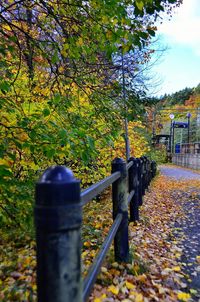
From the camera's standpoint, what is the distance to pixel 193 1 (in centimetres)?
689

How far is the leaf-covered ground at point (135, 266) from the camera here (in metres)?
2.81

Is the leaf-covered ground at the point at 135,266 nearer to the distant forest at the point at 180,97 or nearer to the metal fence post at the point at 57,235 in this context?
the metal fence post at the point at 57,235

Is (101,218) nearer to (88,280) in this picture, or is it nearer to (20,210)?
(20,210)

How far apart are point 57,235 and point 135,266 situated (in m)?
2.30

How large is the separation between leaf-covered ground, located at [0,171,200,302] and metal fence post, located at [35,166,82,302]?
1531 millimetres

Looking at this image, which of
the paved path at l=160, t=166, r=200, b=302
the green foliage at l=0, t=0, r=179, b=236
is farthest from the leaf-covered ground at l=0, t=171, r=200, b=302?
the green foliage at l=0, t=0, r=179, b=236

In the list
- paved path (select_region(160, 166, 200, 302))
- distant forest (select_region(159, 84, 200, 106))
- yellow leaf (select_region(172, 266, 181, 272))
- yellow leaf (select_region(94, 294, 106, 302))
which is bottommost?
paved path (select_region(160, 166, 200, 302))

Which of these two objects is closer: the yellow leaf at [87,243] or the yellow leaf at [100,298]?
the yellow leaf at [100,298]

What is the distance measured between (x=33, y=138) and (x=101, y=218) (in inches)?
101

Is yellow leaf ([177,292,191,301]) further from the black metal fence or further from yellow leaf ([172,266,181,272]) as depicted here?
the black metal fence

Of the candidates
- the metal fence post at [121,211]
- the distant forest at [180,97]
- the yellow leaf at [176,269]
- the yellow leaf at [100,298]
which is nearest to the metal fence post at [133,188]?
the yellow leaf at [176,269]

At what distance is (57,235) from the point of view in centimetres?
121

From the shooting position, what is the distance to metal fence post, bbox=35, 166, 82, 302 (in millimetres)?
1207

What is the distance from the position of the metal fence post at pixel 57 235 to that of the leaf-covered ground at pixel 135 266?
5.02ft
